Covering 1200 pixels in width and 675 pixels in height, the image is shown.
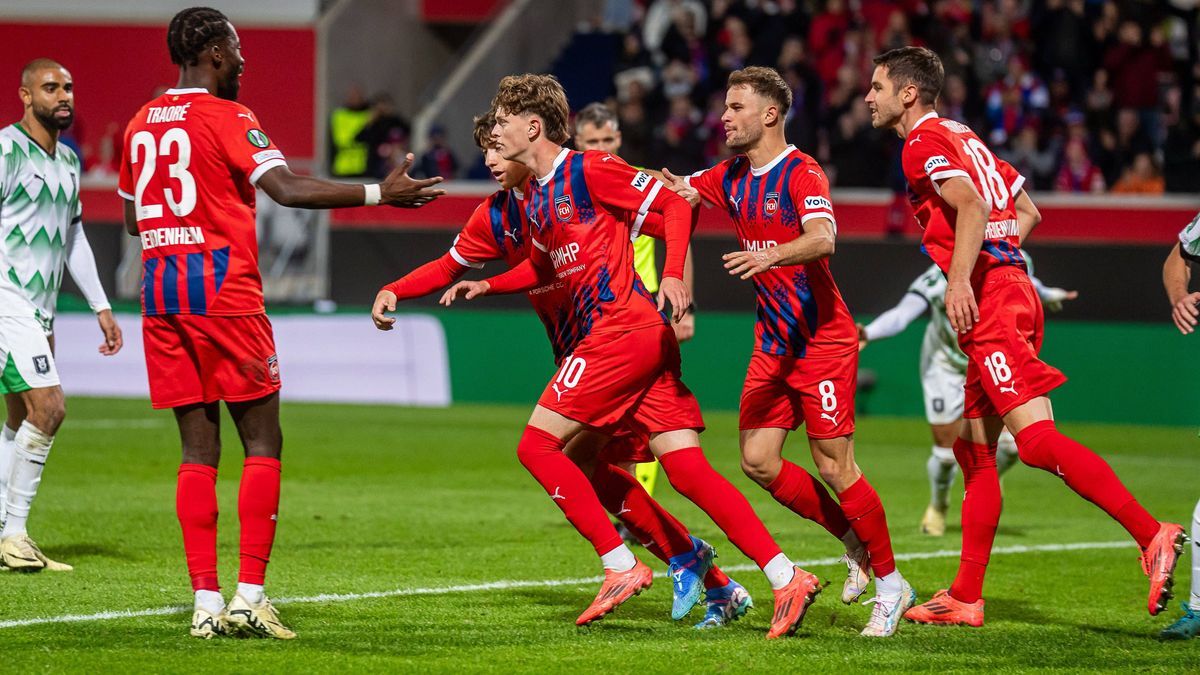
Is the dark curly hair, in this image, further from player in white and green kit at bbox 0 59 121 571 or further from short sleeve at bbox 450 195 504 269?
player in white and green kit at bbox 0 59 121 571

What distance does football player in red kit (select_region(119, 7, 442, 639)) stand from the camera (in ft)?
20.2

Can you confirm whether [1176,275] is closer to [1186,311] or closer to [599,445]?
[1186,311]

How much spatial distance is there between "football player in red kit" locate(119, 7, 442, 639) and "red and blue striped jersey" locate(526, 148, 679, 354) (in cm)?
60

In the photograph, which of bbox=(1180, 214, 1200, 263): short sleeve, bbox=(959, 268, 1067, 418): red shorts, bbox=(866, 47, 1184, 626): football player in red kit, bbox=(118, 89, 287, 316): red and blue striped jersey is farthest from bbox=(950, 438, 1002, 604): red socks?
bbox=(118, 89, 287, 316): red and blue striped jersey

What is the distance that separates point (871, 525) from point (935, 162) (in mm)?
1456

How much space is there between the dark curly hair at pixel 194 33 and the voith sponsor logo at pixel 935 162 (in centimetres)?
275

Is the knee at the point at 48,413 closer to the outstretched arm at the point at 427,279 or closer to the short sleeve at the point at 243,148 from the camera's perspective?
the outstretched arm at the point at 427,279

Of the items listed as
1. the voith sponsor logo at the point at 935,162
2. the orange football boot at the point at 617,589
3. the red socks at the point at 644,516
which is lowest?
the orange football boot at the point at 617,589

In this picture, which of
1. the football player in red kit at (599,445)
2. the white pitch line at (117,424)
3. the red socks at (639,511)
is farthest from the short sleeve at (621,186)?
the white pitch line at (117,424)

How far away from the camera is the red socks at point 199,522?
243 inches

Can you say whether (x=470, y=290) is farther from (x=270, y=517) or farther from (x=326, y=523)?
(x=326, y=523)

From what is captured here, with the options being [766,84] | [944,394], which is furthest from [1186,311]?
[944,394]

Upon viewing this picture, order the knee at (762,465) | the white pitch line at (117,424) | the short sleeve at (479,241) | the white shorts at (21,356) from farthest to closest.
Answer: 1. the white pitch line at (117,424)
2. the white shorts at (21,356)
3. the short sleeve at (479,241)
4. the knee at (762,465)

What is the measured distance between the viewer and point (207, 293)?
6.16 meters
